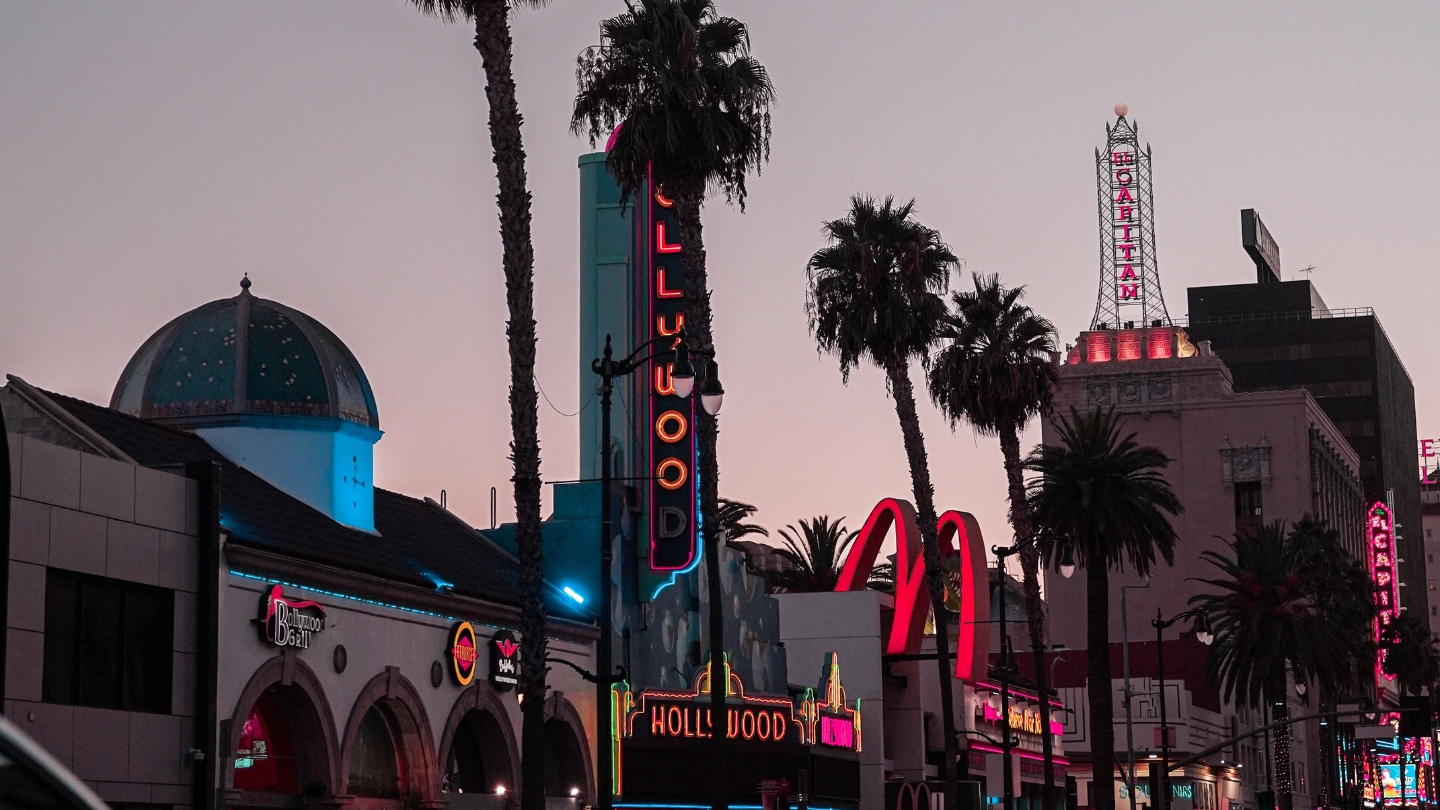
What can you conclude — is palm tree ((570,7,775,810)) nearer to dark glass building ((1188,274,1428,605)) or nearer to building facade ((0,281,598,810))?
building facade ((0,281,598,810))

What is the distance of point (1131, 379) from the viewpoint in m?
149

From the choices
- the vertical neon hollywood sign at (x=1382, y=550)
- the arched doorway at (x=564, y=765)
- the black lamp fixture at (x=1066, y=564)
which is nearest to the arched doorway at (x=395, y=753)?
the arched doorway at (x=564, y=765)

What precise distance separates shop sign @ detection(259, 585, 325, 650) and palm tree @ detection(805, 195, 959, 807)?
78.0ft

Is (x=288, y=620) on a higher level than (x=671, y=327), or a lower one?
lower

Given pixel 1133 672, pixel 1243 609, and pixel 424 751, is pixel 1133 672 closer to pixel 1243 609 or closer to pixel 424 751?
pixel 1243 609

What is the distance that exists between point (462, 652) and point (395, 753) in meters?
2.24

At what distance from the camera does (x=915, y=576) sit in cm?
5812

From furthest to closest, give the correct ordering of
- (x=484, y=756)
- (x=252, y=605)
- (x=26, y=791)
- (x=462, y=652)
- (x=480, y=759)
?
(x=480, y=759)
(x=484, y=756)
(x=462, y=652)
(x=252, y=605)
(x=26, y=791)

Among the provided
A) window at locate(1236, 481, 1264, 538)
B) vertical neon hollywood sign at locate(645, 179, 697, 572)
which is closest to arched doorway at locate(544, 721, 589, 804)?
vertical neon hollywood sign at locate(645, 179, 697, 572)

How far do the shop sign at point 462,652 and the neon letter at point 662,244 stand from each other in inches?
533

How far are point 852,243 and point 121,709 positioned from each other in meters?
28.8

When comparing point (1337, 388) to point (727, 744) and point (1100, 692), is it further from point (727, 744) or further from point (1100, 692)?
point (727, 744)

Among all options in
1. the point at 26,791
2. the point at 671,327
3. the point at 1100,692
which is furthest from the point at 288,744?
the point at 1100,692

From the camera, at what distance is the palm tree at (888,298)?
164 ft
